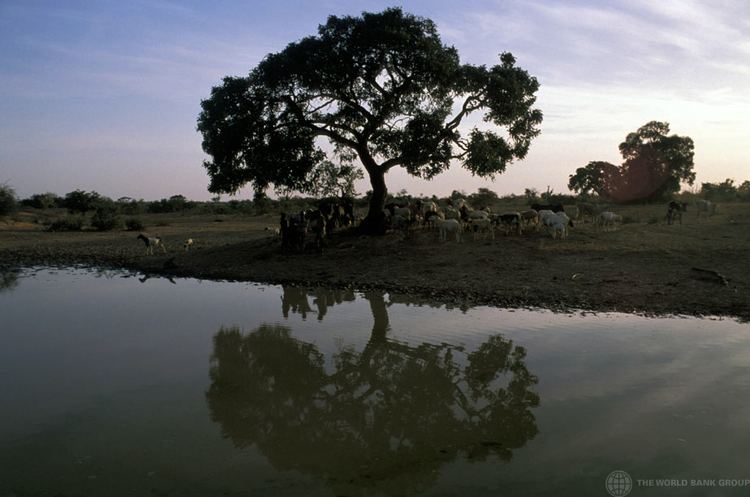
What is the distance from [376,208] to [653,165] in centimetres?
2676

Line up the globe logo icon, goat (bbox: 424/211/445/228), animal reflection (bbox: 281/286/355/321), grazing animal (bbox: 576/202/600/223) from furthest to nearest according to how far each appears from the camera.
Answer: grazing animal (bbox: 576/202/600/223) → goat (bbox: 424/211/445/228) → animal reflection (bbox: 281/286/355/321) → the globe logo icon

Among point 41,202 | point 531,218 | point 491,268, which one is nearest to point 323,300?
point 491,268

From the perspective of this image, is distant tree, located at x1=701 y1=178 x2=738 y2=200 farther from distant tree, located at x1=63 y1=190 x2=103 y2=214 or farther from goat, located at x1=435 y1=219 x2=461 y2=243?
distant tree, located at x1=63 y1=190 x2=103 y2=214

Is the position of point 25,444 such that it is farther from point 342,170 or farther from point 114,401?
point 342,170

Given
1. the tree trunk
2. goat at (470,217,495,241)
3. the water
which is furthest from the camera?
the tree trunk

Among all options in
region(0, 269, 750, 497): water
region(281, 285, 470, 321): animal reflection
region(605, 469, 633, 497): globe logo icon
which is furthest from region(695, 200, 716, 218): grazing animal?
region(605, 469, 633, 497): globe logo icon

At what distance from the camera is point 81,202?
48.3 m

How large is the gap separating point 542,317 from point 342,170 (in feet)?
43.5

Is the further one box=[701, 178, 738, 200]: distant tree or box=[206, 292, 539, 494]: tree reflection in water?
box=[701, 178, 738, 200]: distant tree

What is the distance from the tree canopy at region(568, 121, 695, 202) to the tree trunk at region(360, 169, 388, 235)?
2616 centimetres

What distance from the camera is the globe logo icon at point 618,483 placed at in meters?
4.83

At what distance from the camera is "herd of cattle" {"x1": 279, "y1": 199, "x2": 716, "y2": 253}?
20.0m

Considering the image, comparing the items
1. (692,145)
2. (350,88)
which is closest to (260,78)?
(350,88)

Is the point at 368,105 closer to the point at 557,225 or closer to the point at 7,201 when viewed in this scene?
the point at 557,225
